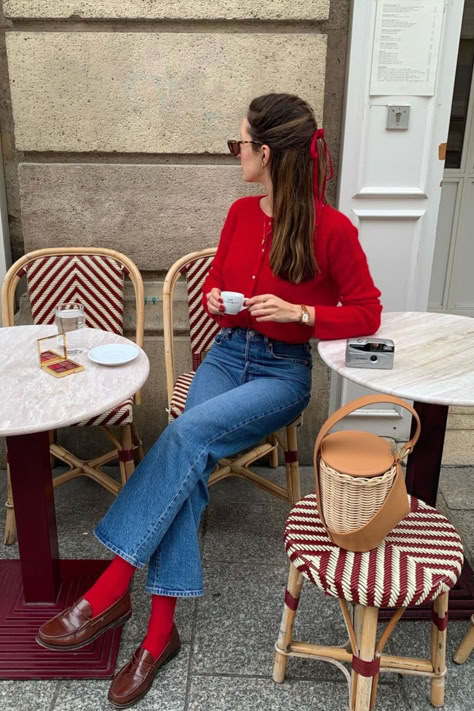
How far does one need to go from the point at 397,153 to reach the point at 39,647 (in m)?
2.25

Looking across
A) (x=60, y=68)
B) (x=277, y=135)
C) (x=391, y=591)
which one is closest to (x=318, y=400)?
(x=277, y=135)

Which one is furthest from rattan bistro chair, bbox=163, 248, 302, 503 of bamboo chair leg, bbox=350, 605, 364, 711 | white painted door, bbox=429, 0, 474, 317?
white painted door, bbox=429, 0, 474, 317

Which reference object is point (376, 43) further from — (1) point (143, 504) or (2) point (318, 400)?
(1) point (143, 504)

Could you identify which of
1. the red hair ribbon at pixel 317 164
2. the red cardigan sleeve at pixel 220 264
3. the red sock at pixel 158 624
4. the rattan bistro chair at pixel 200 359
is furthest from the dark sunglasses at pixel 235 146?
the red sock at pixel 158 624

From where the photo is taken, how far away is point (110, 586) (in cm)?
177

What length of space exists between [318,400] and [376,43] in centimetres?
152

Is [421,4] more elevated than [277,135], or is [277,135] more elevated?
[421,4]

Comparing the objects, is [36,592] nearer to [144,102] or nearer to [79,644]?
[79,644]

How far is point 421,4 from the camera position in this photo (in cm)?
249

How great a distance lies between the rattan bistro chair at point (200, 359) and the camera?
2.47m

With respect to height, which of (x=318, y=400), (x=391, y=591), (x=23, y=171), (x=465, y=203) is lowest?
(x=318, y=400)

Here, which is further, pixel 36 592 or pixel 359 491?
pixel 36 592

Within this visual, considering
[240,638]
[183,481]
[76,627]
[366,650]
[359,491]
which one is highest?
[359,491]

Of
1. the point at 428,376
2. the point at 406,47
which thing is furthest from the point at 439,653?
the point at 406,47
